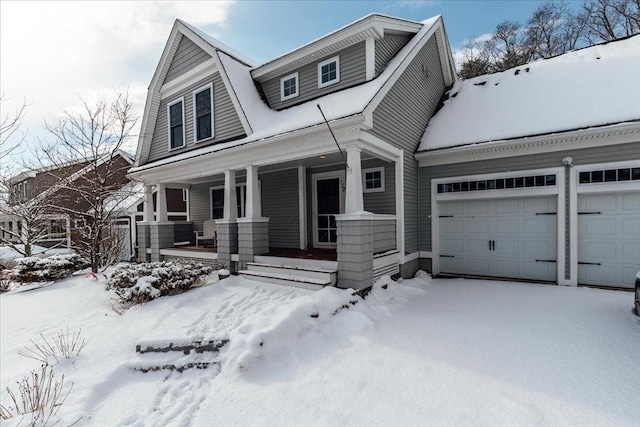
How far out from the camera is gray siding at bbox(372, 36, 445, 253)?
7129 mm

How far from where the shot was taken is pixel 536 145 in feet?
23.6

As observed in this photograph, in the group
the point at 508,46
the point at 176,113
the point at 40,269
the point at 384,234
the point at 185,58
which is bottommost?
the point at 40,269

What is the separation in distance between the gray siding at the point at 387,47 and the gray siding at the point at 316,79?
43 cm

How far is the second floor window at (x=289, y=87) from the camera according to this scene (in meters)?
9.13

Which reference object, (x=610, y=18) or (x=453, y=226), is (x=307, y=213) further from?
(x=610, y=18)

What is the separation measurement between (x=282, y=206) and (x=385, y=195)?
3.63 metres

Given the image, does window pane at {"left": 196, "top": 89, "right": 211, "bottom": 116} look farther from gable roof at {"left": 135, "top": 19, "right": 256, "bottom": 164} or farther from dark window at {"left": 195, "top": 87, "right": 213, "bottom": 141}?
gable roof at {"left": 135, "top": 19, "right": 256, "bottom": 164}

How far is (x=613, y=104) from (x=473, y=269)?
4.79 meters

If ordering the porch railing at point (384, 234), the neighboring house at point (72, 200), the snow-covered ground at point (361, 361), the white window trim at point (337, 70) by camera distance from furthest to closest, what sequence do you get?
the neighboring house at point (72, 200) → the white window trim at point (337, 70) → the porch railing at point (384, 234) → the snow-covered ground at point (361, 361)

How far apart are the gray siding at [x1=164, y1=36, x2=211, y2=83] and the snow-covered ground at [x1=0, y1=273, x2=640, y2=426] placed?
7694 millimetres

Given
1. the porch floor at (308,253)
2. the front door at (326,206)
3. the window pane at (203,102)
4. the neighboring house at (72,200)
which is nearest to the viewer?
the porch floor at (308,253)

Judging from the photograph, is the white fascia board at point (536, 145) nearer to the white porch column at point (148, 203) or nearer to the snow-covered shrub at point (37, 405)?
the snow-covered shrub at point (37, 405)

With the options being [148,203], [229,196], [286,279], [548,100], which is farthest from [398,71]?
[148,203]

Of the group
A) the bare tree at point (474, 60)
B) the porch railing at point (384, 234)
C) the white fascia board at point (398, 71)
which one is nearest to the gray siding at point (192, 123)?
the white fascia board at point (398, 71)
